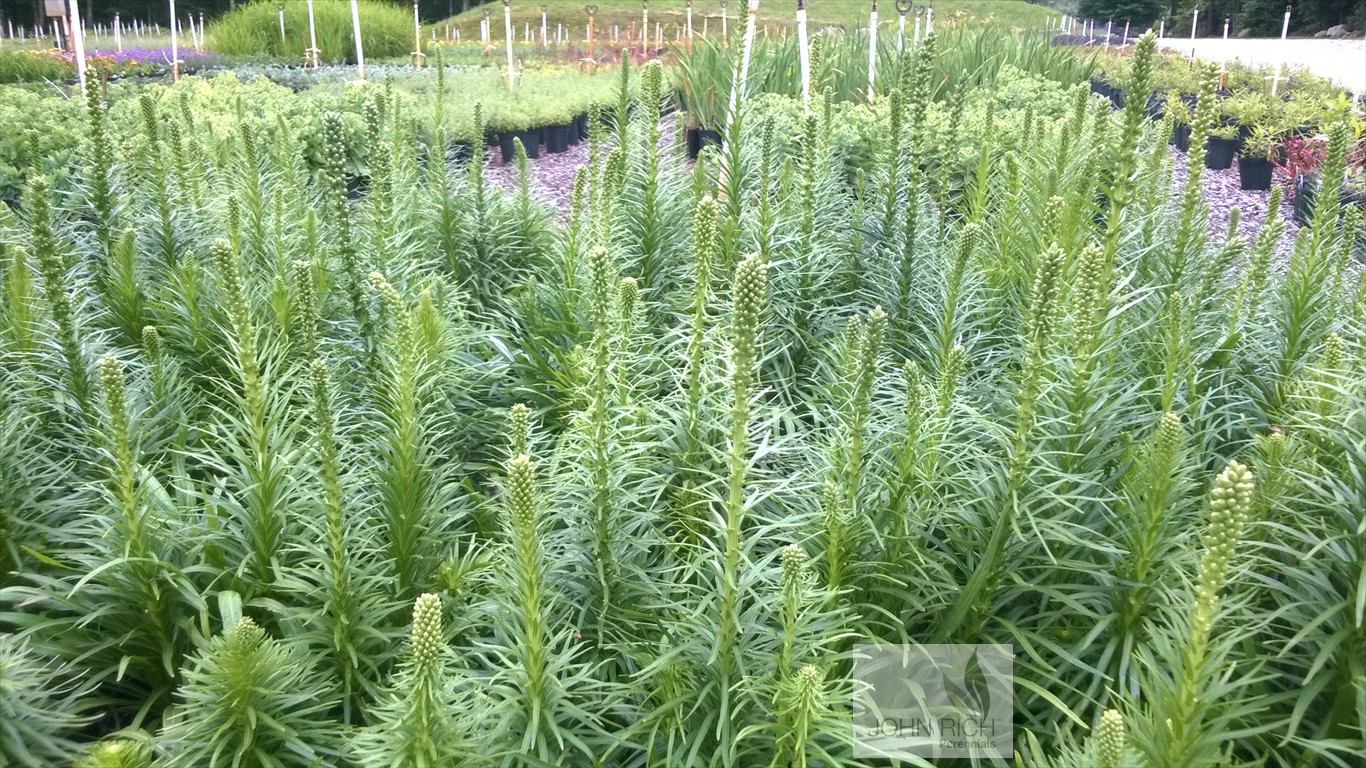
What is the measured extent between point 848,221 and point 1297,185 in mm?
6813

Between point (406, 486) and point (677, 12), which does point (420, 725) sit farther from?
point (677, 12)

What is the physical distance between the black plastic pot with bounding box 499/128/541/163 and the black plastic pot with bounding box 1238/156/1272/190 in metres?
8.82

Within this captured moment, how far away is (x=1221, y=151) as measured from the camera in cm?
1136

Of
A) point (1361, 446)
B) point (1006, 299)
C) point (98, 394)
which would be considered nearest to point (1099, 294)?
point (1361, 446)

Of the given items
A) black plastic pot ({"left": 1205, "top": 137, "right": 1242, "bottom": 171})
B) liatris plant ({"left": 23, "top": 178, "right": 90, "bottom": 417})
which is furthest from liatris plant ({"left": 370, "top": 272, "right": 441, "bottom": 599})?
black plastic pot ({"left": 1205, "top": 137, "right": 1242, "bottom": 171})

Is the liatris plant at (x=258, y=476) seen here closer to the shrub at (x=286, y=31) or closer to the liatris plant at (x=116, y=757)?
the liatris plant at (x=116, y=757)

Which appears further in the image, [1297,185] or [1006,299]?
[1297,185]

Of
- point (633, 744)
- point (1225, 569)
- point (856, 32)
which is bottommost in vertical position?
point (633, 744)

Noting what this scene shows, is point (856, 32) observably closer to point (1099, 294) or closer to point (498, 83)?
point (498, 83)

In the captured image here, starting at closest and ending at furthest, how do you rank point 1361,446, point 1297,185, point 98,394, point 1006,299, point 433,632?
point 433,632 < point 1361,446 < point 98,394 < point 1006,299 < point 1297,185

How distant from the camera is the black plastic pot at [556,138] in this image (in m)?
12.4

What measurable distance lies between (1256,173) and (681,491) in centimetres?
1071

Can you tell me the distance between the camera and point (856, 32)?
12.1 m

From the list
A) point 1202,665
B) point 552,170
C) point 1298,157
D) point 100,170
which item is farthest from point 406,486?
point 1298,157
